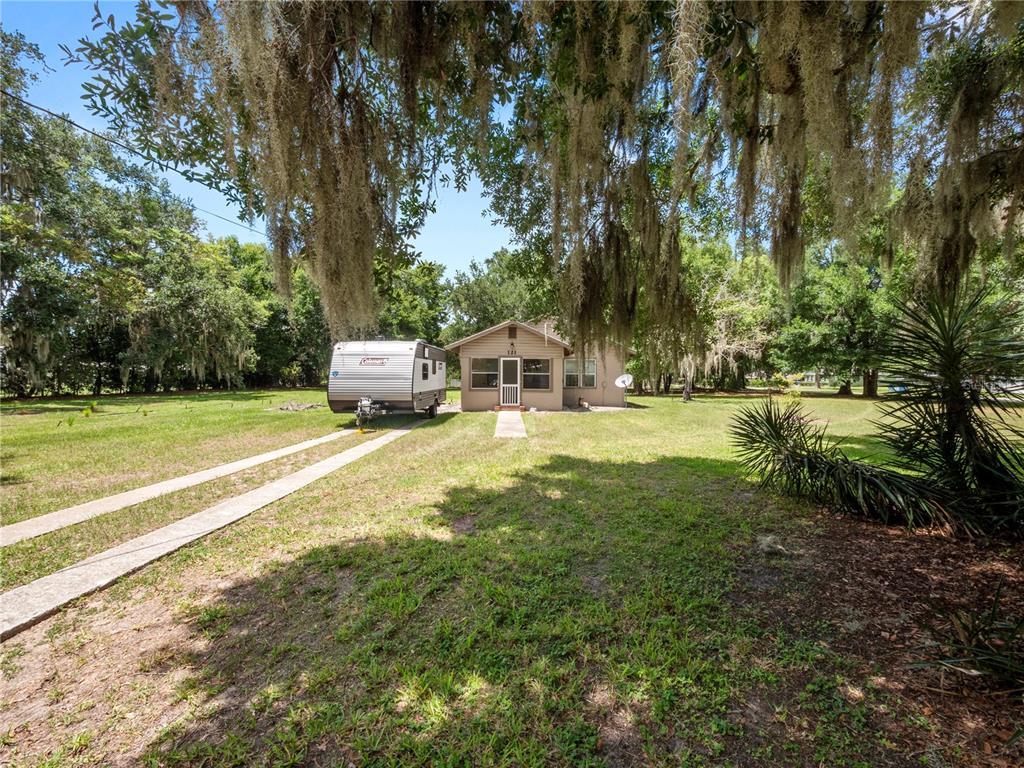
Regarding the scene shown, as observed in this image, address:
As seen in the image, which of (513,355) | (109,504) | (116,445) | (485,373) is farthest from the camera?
(485,373)

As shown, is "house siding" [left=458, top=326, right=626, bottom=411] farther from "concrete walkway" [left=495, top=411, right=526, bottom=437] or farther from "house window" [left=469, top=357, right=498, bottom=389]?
"concrete walkway" [left=495, top=411, right=526, bottom=437]

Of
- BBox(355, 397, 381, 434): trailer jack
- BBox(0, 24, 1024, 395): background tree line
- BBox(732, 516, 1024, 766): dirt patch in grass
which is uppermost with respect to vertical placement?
BBox(0, 24, 1024, 395): background tree line

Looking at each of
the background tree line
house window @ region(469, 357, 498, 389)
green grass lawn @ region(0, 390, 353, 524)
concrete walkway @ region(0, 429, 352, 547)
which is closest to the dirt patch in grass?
the background tree line

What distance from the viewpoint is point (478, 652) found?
2.30 metres

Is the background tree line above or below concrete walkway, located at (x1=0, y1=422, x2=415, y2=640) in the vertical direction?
above

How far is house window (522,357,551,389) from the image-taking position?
51.5 feet

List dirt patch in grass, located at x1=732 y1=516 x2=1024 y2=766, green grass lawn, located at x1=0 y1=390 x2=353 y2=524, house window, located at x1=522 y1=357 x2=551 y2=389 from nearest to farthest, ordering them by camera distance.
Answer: dirt patch in grass, located at x1=732 y1=516 x2=1024 y2=766, green grass lawn, located at x1=0 y1=390 x2=353 y2=524, house window, located at x1=522 y1=357 x2=551 y2=389

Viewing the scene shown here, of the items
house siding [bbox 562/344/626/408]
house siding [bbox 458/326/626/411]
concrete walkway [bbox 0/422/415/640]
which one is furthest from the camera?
house siding [bbox 562/344/626/408]

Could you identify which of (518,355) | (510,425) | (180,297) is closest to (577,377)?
(518,355)

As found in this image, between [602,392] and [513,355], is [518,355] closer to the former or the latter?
[513,355]

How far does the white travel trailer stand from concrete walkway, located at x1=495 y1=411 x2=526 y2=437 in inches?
98.8

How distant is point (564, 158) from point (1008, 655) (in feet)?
13.2

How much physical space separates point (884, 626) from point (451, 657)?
2616 mm

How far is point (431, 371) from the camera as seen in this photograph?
42.0ft
